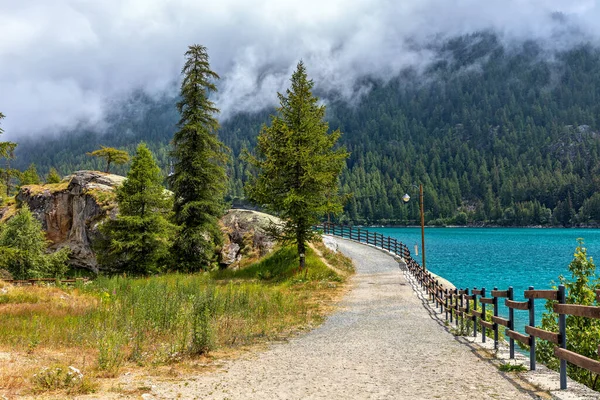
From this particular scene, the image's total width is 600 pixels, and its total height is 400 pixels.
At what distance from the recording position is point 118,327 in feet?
37.8

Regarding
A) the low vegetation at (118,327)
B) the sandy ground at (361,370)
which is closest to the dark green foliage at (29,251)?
the low vegetation at (118,327)

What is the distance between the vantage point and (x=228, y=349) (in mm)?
10469

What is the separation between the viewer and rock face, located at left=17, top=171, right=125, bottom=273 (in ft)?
119

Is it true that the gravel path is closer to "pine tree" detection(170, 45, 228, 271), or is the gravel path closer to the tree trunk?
the tree trunk

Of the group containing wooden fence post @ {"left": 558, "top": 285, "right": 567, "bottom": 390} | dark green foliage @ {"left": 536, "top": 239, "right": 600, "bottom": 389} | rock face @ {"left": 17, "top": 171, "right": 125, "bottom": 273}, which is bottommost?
dark green foliage @ {"left": 536, "top": 239, "right": 600, "bottom": 389}

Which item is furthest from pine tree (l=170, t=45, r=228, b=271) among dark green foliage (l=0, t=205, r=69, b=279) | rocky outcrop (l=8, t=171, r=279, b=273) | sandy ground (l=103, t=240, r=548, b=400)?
sandy ground (l=103, t=240, r=548, b=400)

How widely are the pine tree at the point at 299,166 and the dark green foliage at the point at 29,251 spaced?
66.2ft

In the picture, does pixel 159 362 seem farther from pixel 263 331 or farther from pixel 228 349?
pixel 263 331

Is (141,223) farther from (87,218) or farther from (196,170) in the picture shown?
(87,218)

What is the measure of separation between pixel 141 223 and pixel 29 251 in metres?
13.7

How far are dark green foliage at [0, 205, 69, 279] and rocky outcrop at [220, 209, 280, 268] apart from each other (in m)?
14.2

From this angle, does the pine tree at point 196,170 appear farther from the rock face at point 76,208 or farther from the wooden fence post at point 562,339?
the wooden fence post at point 562,339

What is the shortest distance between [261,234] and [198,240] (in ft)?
19.6

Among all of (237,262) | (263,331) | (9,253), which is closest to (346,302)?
(263,331)
